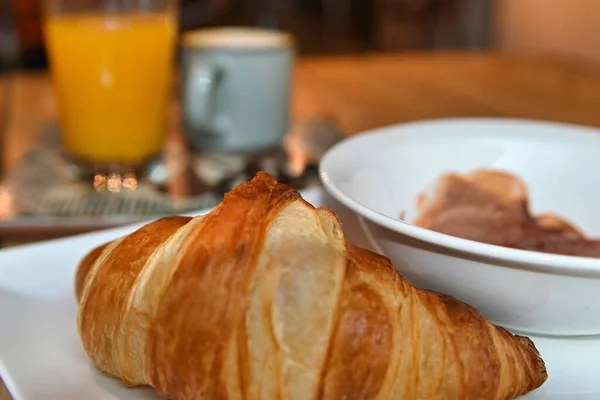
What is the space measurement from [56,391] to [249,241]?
0.49ft

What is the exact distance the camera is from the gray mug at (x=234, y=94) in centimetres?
103

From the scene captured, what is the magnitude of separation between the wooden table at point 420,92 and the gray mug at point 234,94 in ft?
0.58

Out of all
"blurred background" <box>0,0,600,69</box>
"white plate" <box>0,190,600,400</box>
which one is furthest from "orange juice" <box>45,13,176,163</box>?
"blurred background" <box>0,0,600,69</box>

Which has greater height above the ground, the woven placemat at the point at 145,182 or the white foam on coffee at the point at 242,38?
the white foam on coffee at the point at 242,38

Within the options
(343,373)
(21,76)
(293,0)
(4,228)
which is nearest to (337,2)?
(293,0)

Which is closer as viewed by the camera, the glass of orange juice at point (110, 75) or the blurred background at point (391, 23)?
the glass of orange juice at point (110, 75)

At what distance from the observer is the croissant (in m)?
0.34

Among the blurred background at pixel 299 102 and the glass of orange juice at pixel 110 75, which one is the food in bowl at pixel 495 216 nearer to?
the blurred background at pixel 299 102

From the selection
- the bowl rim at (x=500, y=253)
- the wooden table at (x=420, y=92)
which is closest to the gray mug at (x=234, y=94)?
the wooden table at (x=420, y=92)

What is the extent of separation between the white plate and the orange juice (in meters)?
0.48

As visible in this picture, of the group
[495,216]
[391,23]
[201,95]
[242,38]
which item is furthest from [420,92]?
[391,23]

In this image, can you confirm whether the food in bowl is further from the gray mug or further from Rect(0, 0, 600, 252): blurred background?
the gray mug

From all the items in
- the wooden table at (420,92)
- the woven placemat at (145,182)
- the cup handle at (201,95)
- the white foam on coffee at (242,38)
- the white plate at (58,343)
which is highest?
the white foam on coffee at (242,38)

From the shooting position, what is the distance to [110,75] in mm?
982
